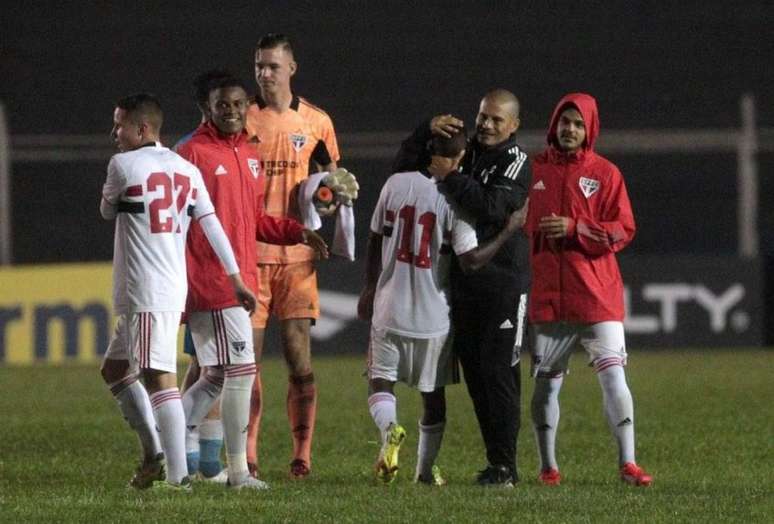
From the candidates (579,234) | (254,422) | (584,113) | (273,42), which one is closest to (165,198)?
(273,42)

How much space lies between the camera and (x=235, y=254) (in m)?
7.79

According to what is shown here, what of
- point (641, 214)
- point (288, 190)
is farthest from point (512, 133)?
point (641, 214)

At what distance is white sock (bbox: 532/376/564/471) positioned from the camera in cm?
820

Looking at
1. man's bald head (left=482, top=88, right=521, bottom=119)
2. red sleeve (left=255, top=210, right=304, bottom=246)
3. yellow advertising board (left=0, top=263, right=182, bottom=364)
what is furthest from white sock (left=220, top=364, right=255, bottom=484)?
yellow advertising board (left=0, top=263, right=182, bottom=364)

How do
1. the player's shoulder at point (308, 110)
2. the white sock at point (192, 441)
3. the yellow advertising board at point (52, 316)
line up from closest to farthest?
the white sock at point (192, 441), the player's shoulder at point (308, 110), the yellow advertising board at point (52, 316)

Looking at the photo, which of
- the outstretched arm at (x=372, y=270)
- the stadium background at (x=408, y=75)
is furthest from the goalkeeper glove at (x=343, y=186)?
the stadium background at (x=408, y=75)

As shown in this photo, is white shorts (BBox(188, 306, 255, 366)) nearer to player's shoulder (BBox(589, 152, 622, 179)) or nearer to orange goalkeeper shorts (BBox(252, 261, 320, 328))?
orange goalkeeper shorts (BBox(252, 261, 320, 328))

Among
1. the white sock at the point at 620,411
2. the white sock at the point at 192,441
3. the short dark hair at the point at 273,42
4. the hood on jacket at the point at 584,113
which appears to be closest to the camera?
the white sock at the point at 620,411

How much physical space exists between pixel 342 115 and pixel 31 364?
7535 mm

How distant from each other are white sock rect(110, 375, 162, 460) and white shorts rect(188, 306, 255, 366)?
1.23 feet

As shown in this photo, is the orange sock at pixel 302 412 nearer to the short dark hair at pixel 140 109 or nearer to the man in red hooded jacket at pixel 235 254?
the man in red hooded jacket at pixel 235 254

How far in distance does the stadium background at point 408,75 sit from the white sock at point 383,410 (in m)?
13.0

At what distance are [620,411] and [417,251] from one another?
1.18 m

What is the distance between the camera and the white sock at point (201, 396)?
8031 mm
